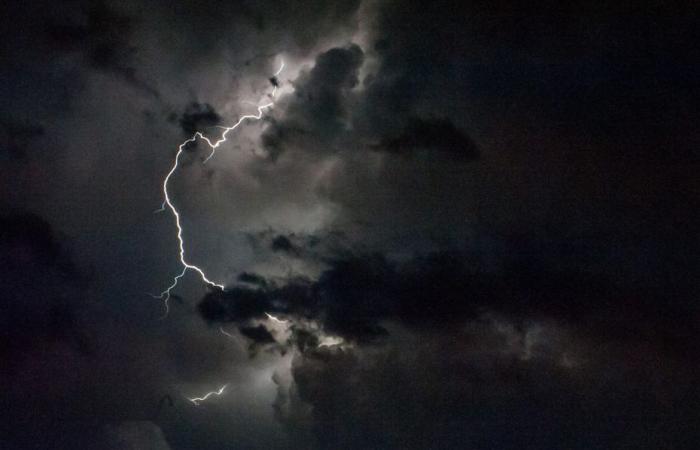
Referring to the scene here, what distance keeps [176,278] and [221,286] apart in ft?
9.91

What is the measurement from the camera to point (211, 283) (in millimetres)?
36469

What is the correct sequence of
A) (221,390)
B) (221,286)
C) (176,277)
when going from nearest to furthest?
(176,277) → (221,286) → (221,390)

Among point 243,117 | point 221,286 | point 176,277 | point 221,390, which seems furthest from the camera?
point 221,390

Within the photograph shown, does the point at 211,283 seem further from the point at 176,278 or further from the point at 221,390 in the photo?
the point at 221,390

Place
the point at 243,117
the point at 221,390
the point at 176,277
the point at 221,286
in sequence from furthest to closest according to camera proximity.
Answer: the point at 221,390 → the point at 221,286 → the point at 176,277 → the point at 243,117

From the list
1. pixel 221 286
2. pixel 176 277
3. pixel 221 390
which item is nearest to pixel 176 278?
pixel 176 277

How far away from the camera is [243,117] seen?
32625 millimetres

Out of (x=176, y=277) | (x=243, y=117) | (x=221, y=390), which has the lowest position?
(x=221, y=390)

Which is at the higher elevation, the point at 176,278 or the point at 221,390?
the point at 176,278

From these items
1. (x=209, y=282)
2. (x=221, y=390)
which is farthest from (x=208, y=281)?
(x=221, y=390)

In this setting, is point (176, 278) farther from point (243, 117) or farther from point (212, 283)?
point (243, 117)

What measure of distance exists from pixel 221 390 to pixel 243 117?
17972 mm

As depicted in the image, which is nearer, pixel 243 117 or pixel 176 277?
pixel 243 117

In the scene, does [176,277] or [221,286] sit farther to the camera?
[221,286]
